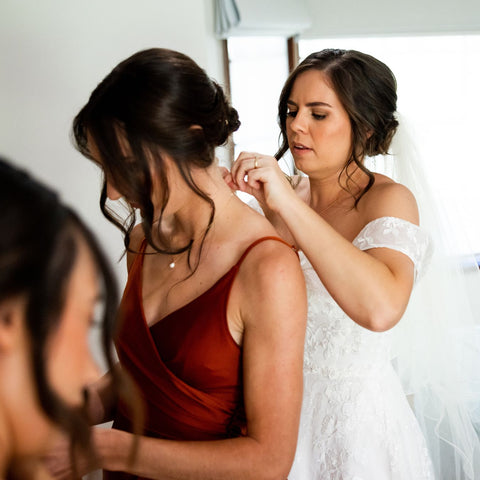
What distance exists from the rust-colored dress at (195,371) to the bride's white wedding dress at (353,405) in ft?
1.64

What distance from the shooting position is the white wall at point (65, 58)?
1.58 metres

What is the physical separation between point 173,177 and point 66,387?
0.56 m

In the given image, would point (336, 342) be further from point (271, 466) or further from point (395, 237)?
point (271, 466)

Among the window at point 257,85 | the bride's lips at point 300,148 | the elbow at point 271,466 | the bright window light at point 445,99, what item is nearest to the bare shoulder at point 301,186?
the bride's lips at point 300,148

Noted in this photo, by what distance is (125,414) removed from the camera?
1189mm

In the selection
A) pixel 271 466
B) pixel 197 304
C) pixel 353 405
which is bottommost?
pixel 353 405

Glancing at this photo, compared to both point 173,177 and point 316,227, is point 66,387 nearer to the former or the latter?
point 173,177

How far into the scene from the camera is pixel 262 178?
1188 millimetres

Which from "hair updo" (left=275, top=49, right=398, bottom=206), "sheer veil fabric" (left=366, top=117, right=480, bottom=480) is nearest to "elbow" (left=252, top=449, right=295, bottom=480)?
"hair updo" (left=275, top=49, right=398, bottom=206)

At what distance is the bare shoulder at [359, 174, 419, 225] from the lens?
143 cm

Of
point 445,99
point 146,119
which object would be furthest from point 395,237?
point 445,99

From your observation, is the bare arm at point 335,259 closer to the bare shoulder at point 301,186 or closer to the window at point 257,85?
the bare shoulder at point 301,186

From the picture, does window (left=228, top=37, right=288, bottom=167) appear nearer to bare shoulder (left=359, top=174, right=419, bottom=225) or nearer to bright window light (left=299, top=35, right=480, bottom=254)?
bright window light (left=299, top=35, right=480, bottom=254)

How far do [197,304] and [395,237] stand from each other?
55cm
